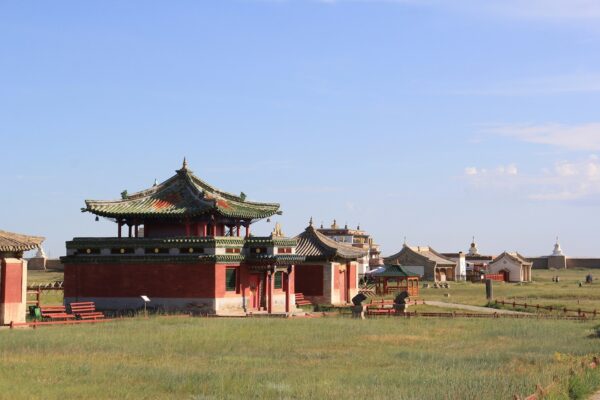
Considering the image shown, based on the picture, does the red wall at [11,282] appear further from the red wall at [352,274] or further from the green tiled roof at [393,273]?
the green tiled roof at [393,273]

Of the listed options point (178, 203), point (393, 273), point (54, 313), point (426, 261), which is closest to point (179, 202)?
point (178, 203)

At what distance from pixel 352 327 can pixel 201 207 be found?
16.2 m

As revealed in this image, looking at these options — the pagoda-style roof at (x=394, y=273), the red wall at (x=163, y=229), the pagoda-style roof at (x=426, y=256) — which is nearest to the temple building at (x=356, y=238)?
the pagoda-style roof at (x=426, y=256)

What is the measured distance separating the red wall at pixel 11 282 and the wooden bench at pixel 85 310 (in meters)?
3.87

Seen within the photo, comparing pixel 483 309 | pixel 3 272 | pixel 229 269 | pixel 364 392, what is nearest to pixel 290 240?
pixel 229 269

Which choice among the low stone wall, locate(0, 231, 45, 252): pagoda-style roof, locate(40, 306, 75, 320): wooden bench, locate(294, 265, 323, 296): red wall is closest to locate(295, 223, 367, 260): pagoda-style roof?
locate(294, 265, 323, 296): red wall

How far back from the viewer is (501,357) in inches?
1113

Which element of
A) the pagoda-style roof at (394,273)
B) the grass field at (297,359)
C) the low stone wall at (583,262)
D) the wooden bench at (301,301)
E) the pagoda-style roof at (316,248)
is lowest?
the grass field at (297,359)

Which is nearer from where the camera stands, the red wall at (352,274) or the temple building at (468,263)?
the red wall at (352,274)

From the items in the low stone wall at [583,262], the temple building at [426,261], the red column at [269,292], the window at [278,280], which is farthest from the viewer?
the low stone wall at [583,262]

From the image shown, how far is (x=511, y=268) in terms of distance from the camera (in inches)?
4518

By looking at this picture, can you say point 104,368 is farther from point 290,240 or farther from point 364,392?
point 290,240

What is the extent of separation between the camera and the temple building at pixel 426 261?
351 feet

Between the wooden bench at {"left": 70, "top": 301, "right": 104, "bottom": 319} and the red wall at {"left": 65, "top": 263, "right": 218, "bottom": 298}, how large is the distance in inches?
56.5
